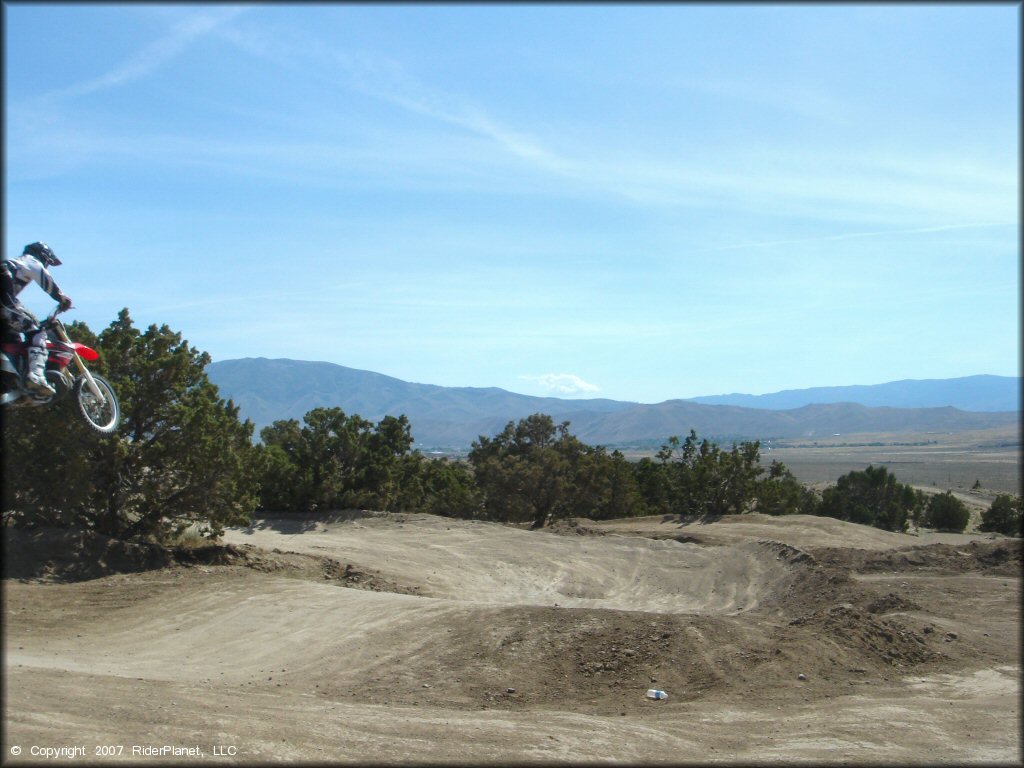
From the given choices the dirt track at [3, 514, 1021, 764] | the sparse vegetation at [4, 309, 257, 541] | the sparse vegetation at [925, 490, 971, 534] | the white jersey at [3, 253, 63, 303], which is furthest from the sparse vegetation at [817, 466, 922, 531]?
the white jersey at [3, 253, 63, 303]

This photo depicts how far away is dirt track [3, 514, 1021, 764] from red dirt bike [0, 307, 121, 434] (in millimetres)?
3240

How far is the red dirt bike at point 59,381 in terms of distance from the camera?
23.9 ft

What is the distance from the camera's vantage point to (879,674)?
12.6 metres

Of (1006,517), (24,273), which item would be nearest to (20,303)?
(24,273)

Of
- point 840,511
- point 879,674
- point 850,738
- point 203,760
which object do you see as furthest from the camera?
point 840,511

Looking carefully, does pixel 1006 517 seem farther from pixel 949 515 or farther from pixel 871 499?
pixel 871 499

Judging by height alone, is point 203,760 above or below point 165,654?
above

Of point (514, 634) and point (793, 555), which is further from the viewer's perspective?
point (793, 555)

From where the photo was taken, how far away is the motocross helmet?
766 centimetres

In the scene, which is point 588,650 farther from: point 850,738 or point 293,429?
point 293,429

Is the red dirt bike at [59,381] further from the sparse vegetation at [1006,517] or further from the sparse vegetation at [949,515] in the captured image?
the sparse vegetation at [949,515]

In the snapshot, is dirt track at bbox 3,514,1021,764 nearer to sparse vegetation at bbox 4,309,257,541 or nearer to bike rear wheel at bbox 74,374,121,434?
sparse vegetation at bbox 4,309,257,541

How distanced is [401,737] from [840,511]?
117ft

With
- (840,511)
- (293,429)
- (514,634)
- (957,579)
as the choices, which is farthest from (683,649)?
(840,511)
